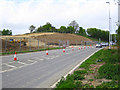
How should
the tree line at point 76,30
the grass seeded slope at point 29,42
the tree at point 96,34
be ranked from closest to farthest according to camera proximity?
the grass seeded slope at point 29,42 < the tree line at point 76,30 < the tree at point 96,34

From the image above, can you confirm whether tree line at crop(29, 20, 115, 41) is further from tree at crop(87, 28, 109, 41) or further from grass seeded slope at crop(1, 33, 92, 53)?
grass seeded slope at crop(1, 33, 92, 53)

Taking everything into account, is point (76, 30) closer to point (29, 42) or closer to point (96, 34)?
point (96, 34)

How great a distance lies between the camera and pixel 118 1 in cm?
1155

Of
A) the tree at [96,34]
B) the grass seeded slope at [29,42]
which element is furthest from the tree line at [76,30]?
the grass seeded slope at [29,42]

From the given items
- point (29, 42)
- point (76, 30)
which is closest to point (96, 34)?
point (76, 30)

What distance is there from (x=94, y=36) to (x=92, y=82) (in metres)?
126

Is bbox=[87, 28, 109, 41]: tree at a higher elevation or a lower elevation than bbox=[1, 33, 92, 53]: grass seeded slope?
higher

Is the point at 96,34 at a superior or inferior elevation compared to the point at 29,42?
superior

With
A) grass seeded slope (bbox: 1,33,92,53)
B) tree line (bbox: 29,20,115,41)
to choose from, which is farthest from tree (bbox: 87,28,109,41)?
grass seeded slope (bbox: 1,33,92,53)

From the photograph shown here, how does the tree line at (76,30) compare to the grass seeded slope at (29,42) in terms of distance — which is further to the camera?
the tree line at (76,30)

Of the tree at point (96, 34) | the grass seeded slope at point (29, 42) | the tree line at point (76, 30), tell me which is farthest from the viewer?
the tree at point (96, 34)

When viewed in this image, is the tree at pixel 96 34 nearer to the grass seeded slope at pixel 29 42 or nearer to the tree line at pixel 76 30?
the tree line at pixel 76 30

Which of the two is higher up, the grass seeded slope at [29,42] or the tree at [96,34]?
the tree at [96,34]

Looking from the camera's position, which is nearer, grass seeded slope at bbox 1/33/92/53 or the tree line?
grass seeded slope at bbox 1/33/92/53
